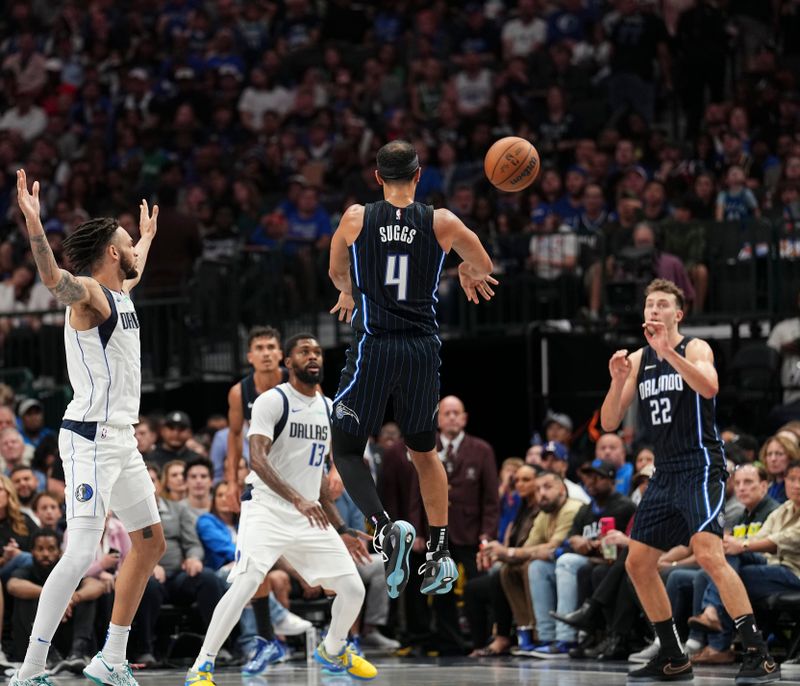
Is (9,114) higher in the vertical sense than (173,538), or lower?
higher

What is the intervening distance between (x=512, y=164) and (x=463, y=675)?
384cm

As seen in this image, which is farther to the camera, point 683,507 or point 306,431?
point 306,431

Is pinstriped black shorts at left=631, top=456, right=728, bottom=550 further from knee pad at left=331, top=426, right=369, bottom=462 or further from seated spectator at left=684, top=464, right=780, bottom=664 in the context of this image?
knee pad at left=331, top=426, right=369, bottom=462

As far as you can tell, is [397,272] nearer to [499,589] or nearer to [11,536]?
[499,589]

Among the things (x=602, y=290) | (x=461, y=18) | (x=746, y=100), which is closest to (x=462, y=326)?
(x=602, y=290)

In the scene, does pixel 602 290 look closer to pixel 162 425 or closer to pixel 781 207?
pixel 781 207

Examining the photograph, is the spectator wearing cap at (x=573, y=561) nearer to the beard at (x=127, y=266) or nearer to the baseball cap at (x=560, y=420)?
the baseball cap at (x=560, y=420)

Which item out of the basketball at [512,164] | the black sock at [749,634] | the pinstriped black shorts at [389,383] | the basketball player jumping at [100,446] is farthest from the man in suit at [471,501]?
the basketball player jumping at [100,446]

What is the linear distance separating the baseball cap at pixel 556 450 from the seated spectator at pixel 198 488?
3134mm

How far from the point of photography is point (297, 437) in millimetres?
11266

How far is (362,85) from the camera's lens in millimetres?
22422

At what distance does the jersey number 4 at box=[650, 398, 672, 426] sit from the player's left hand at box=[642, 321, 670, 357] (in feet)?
1.53

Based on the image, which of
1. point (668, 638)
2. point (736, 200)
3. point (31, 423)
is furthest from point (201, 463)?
point (736, 200)

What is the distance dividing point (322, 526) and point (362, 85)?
41.1 ft
